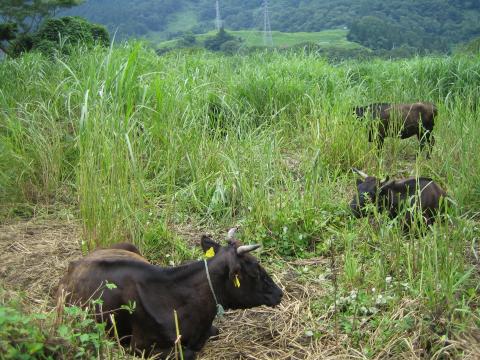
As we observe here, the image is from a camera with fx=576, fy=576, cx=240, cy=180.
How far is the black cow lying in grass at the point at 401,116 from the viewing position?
8523 millimetres

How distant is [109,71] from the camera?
18.2 feet

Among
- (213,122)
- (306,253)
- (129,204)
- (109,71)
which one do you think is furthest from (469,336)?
(213,122)

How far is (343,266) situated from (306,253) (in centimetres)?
58

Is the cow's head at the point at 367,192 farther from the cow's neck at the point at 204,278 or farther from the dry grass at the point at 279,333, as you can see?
the cow's neck at the point at 204,278

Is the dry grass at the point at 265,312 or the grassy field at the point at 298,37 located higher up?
the dry grass at the point at 265,312

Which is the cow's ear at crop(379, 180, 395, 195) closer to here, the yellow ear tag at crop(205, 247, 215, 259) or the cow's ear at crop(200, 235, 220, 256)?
the cow's ear at crop(200, 235, 220, 256)

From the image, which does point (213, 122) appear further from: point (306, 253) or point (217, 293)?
point (217, 293)

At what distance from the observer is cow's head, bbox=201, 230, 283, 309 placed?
164 inches

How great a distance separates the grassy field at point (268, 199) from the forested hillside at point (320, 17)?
1960cm

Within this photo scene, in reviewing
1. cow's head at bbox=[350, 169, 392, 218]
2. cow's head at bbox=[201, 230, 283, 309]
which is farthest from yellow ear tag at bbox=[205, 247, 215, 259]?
cow's head at bbox=[350, 169, 392, 218]

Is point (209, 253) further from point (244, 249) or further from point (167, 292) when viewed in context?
point (167, 292)

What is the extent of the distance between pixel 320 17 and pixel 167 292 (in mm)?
40264

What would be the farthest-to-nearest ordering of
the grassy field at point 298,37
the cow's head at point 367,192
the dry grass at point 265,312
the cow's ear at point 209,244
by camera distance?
the grassy field at point 298,37 → the cow's head at point 367,192 → the cow's ear at point 209,244 → the dry grass at point 265,312

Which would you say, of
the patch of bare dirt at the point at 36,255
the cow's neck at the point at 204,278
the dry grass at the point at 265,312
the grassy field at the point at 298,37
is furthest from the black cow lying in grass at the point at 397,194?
the grassy field at the point at 298,37
